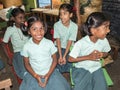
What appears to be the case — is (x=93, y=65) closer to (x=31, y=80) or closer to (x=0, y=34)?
(x=31, y=80)

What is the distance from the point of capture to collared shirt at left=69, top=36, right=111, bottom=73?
2.62m

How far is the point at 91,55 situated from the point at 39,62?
2.12 ft

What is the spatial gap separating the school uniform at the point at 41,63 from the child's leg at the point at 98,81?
0.35 metres

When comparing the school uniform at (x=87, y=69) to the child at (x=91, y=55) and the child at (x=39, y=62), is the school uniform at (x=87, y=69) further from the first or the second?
the child at (x=39, y=62)

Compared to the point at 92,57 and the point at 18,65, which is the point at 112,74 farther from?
the point at 18,65

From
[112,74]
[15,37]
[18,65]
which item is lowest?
[112,74]

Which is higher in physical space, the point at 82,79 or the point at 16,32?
the point at 16,32

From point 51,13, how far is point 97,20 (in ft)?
12.6

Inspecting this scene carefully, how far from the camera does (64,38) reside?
11.5 ft

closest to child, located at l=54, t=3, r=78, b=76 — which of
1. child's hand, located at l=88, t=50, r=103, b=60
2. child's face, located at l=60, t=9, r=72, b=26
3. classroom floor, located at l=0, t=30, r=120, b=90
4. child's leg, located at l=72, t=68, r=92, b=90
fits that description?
child's face, located at l=60, t=9, r=72, b=26

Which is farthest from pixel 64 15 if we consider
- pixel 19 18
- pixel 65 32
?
pixel 19 18

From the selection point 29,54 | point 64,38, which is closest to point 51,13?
point 64,38

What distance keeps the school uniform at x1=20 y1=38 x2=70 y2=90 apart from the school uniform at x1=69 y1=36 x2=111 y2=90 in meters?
0.20

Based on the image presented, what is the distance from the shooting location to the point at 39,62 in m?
2.76
